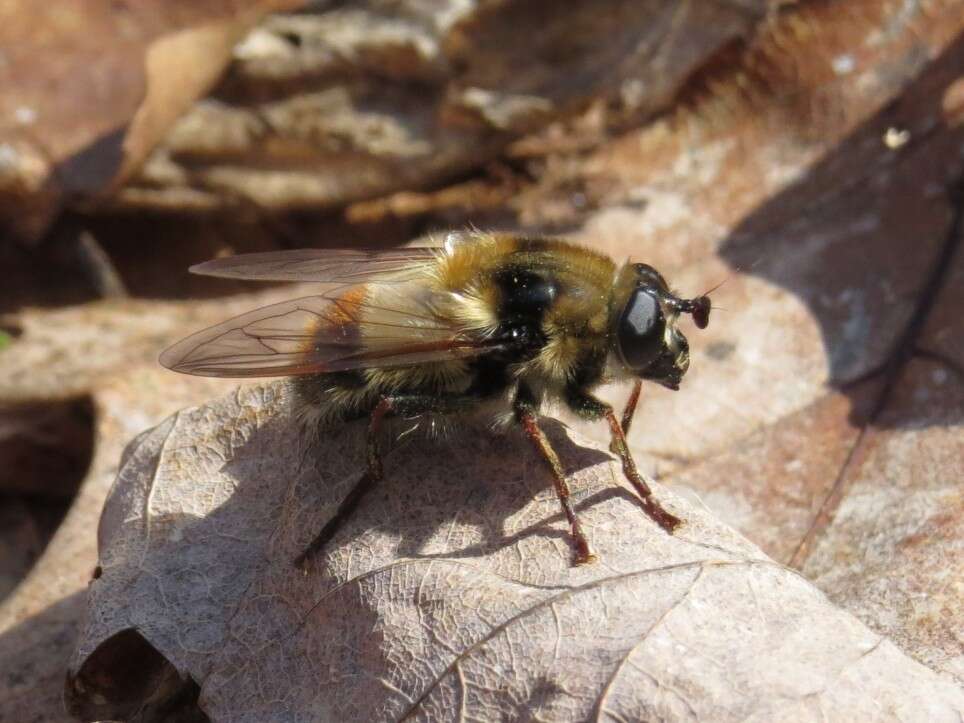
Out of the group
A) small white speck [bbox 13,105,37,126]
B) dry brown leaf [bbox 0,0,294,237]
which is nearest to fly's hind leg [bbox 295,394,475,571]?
dry brown leaf [bbox 0,0,294,237]

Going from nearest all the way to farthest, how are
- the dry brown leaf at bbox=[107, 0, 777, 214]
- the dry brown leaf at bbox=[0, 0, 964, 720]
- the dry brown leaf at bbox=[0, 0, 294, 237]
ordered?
the dry brown leaf at bbox=[0, 0, 964, 720] < the dry brown leaf at bbox=[0, 0, 294, 237] < the dry brown leaf at bbox=[107, 0, 777, 214]

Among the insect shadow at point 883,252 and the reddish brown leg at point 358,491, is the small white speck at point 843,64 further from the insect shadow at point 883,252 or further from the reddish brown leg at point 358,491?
the reddish brown leg at point 358,491

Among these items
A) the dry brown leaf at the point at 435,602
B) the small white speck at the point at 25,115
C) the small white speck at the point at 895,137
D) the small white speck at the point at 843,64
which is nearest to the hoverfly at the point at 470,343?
the dry brown leaf at the point at 435,602

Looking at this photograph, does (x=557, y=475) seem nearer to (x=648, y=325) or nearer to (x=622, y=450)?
(x=622, y=450)

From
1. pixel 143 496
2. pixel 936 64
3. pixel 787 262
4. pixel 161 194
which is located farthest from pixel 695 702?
pixel 161 194

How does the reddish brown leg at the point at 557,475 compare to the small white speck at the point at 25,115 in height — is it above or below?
above

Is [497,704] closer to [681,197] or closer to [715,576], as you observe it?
[715,576]

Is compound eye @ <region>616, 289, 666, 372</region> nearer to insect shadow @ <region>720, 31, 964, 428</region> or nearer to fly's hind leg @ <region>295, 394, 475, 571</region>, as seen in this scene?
fly's hind leg @ <region>295, 394, 475, 571</region>
